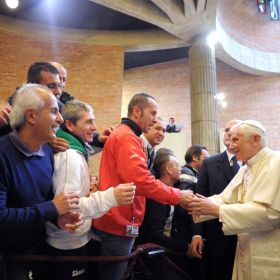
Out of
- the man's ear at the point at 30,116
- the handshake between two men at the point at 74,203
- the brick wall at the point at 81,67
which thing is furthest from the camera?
the brick wall at the point at 81,67

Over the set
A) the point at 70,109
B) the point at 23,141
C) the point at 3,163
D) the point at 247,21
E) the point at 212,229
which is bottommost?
the point at 212,229

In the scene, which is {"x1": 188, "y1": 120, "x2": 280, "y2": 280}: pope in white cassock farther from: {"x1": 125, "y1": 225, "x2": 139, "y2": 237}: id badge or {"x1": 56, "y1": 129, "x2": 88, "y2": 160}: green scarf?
{"x1": 56, "y1": 129, "x2": 88, "y2": 160}: green scarf

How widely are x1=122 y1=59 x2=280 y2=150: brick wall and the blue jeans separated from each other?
1081 cm

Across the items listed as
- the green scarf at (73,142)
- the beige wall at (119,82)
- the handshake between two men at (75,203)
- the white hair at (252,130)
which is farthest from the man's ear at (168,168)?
the beige wall at (119,82)

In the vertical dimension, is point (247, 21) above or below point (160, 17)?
above

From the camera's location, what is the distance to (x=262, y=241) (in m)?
2.42

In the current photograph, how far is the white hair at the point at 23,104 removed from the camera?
71.8 inches

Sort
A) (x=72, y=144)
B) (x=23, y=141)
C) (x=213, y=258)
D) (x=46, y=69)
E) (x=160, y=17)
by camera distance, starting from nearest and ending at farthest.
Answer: (x=23, y=141) → (x=72, y=144) → (x=46, y=69) → (x=213, y=258) → (x=160, y=17)

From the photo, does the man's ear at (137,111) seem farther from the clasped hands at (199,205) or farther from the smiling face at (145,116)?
the clasped hands at (199,205)

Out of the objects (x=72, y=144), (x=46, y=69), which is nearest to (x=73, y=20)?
(x=46, y=69)

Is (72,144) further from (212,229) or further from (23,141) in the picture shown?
(212,229)

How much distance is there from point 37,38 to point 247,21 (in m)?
8.42

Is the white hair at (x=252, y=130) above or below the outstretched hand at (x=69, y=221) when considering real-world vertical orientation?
above

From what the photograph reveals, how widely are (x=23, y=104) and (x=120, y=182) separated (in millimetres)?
881
